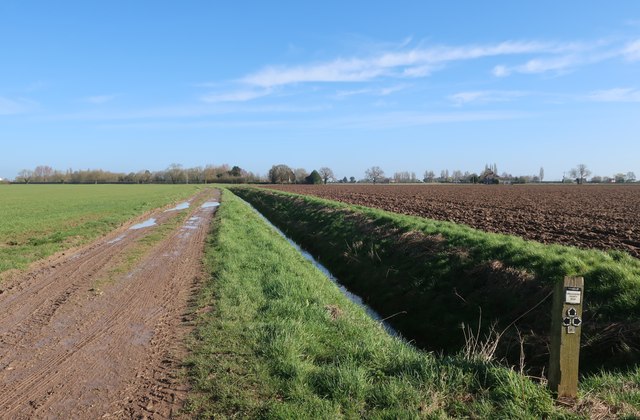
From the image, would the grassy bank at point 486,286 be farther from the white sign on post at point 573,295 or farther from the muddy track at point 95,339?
the muddy track at point 95,339

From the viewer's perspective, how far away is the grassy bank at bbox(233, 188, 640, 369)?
265 inches

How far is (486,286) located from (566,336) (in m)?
5.21

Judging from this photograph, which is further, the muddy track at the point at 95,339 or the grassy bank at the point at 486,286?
the grassy bank at the point at 486,286

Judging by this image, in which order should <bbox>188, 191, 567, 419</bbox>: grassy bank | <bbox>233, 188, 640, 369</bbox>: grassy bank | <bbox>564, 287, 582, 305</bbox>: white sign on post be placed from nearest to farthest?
<bbox>564, 287, 582, 305</bbox>: white sign on post < <bbox>188, 191, 567, 419</bbox>: grassy bank < <bbox>233, 188, 640, 369</bbox>: grassy bank

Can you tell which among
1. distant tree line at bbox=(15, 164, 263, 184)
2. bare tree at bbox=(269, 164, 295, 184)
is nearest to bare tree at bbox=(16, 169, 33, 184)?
distant tree line at bbox=(15, 164, 263, 184)

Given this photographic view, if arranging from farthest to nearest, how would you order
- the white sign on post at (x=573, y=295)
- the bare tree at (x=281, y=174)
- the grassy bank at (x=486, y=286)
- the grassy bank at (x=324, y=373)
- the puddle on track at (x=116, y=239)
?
1. the bare tree at (x=281, y=174)
2. the puddle on track at (x=116, y=239)
3. the grassy bank at (x=486, y=286)
4. the grassy bank at (x=324, y=373)
5. the white sign on post at (x=573, y=295)

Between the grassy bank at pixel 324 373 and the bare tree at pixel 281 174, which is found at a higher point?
the bare tree at pixel 281 174

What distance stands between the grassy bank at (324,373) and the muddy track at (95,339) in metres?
0.49

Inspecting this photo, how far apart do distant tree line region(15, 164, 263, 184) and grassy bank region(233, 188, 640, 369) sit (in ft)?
481

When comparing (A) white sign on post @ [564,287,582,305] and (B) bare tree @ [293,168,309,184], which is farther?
(B) bare tree @ [293,168,309,184]

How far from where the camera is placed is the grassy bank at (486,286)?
22.1 ft

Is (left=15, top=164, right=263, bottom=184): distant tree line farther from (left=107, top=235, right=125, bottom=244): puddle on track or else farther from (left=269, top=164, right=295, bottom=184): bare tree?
(left=107, top=235, right=125, bottom=244): puddle on track

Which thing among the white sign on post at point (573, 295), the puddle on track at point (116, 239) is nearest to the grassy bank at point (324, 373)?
the white sign on post at point (573, 295)

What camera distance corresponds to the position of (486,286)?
30.4ft
